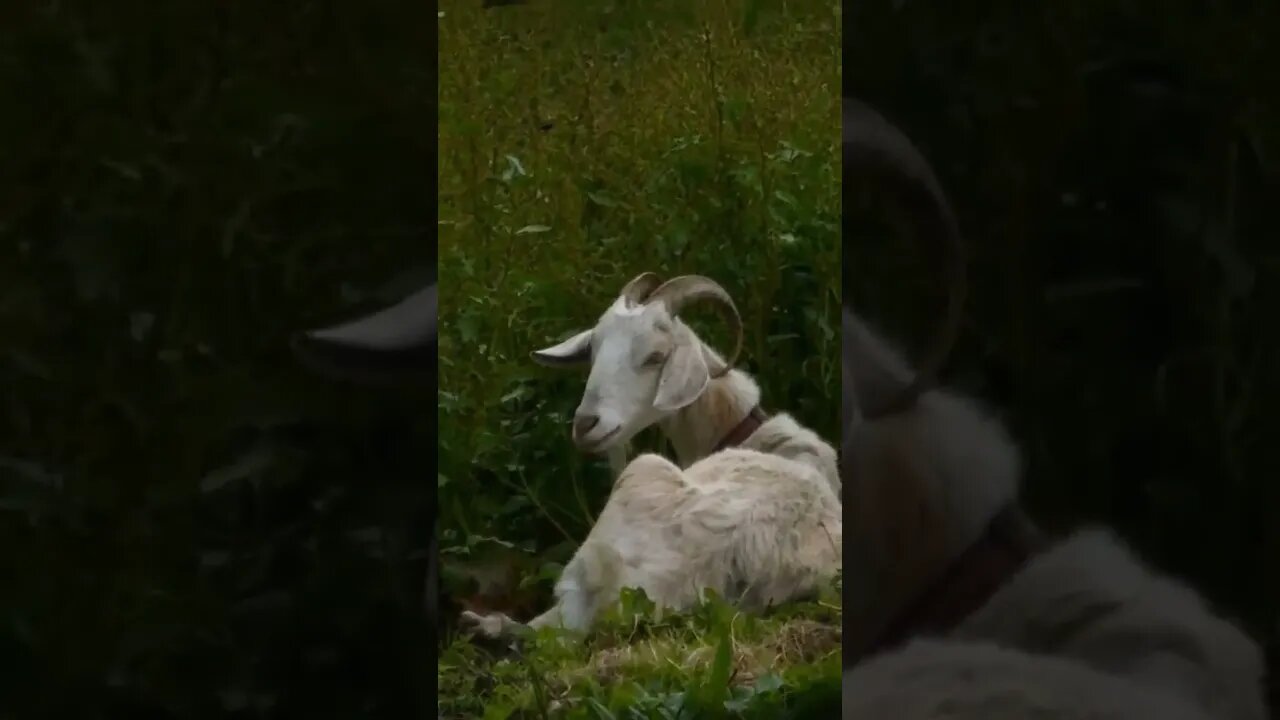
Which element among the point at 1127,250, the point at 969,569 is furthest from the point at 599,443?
the point at 1127,250

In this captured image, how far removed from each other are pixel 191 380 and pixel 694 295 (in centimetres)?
75

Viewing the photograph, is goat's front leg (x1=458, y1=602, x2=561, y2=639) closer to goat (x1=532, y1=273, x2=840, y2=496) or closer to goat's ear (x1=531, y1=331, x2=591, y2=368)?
goat (x1=532, y1=273, x2=840, y2=496)

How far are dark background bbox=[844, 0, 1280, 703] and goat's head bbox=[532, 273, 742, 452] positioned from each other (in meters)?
0.44

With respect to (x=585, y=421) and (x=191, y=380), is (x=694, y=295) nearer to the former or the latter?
(x=585, y=421)

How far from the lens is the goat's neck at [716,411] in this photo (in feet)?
6.57

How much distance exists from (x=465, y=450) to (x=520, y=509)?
0.41 feet

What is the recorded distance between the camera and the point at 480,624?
6.26 ft

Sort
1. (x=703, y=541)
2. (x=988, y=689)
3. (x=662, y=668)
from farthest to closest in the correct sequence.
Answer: (x=703, y=541) → (x=662, y=668) → (x=988, y=689)

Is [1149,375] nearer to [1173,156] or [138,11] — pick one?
[1173,156]

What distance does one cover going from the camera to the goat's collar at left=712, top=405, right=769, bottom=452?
2.01 meters

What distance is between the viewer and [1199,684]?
5.52ft

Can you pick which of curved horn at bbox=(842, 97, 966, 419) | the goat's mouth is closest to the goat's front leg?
the goat's mouth

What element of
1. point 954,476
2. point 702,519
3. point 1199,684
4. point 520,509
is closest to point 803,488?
point 702,519

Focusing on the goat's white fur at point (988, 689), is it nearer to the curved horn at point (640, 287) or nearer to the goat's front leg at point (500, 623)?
the goat's front leg at point (500, 623)
